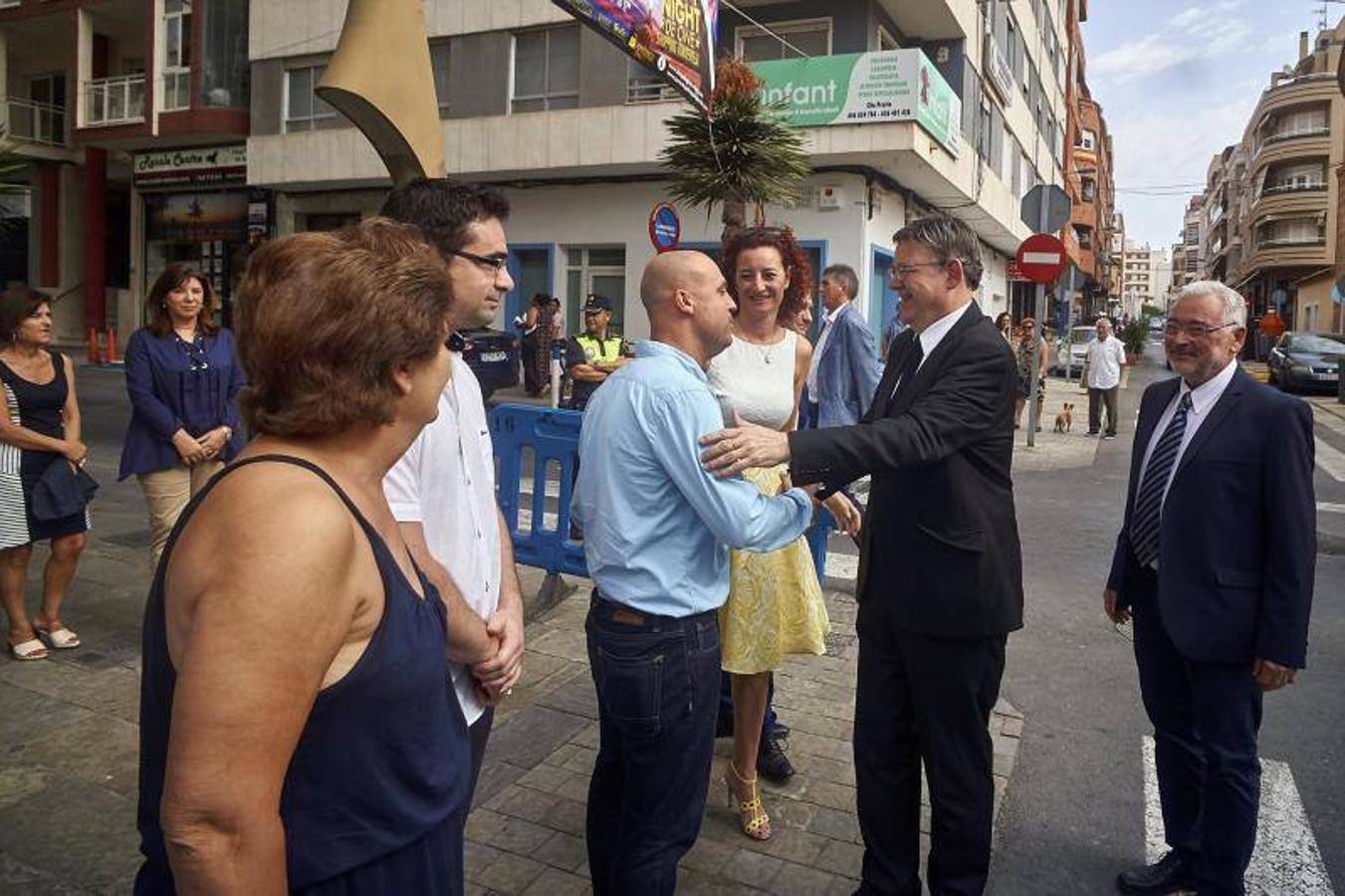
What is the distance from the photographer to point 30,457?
16.0 feet

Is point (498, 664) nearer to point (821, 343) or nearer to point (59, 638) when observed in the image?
point (59, 638)

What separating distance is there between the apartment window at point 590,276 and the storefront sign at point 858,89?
518cm

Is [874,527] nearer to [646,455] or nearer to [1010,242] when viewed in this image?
[646,455]

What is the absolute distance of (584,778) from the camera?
3.73 metres

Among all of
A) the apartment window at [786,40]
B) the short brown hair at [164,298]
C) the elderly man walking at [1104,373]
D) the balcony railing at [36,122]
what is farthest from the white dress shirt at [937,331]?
the balcony railing at [36,122]

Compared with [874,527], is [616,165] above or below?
above

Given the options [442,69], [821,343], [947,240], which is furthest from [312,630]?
[442,69]

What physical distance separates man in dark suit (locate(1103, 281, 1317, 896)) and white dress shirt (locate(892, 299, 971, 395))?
783 mm

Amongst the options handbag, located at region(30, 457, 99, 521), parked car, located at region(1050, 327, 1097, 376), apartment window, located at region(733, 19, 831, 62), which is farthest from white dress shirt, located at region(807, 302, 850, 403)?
parked car, located at region(1050, 327, 1097, 376)

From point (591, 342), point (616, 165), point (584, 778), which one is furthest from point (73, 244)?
point (584, 778)

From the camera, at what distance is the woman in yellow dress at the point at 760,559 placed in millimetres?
3400

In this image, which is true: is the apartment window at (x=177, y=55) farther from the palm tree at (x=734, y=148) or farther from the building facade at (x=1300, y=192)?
the building facade at (x=1300, y=192)

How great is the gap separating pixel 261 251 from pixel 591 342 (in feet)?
28.7

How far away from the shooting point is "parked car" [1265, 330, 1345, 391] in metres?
25.6
